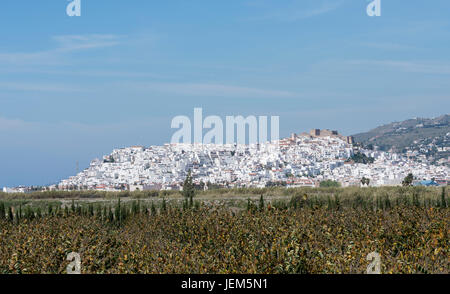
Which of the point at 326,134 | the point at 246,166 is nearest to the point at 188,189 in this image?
the point at 246,166

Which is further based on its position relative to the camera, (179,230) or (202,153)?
(202,153)

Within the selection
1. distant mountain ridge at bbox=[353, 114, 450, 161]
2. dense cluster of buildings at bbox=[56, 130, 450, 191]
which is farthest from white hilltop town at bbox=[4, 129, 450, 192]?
distant mountain ridge at bbox=[353, 114, 450, 161]

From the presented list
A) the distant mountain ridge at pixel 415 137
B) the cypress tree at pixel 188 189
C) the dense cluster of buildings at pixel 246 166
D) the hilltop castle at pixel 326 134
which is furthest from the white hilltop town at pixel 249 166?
the cypress tree at pixel 188 189

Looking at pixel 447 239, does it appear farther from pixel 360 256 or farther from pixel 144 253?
pixel 144 253

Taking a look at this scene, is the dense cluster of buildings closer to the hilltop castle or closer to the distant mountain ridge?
the hilltop castle

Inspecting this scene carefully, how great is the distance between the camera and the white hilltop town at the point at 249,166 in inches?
2916

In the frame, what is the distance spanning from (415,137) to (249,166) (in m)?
71.2

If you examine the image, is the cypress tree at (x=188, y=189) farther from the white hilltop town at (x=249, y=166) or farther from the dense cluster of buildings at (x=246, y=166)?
the dense cluster of buildings at (x=246, y=166)

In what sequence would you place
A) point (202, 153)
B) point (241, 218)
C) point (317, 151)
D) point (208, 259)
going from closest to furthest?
point (208, 259) < point (241, 218) < point (202, 153) < point (317, 151)

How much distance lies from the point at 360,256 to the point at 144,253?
12.0 ft
